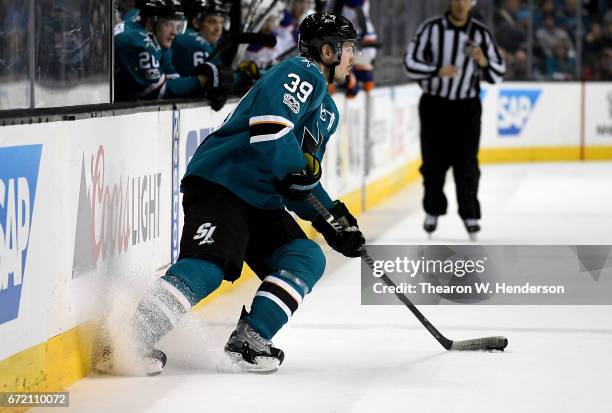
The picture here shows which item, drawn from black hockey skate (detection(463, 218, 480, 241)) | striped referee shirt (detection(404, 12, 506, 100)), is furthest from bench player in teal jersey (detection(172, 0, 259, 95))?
black hockey skate (detection(463, 218, 480, 241))

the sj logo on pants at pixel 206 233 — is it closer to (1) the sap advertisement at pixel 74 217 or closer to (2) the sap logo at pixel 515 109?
(1) the sap advertisement at pixel 74 217

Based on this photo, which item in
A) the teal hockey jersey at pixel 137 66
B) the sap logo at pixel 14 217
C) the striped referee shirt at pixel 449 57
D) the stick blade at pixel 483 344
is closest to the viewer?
the sap logo at pixel 14 217

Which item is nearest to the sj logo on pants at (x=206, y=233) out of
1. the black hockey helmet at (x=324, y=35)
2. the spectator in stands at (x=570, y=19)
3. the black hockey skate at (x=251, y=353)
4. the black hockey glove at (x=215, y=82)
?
the black hockey skate at (x=251, y=353)

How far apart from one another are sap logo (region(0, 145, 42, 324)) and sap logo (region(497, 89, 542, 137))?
1134 cm

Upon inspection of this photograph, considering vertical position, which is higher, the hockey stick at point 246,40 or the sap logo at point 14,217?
the hockey stick at point 246,40

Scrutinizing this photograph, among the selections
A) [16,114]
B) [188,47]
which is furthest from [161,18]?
[16,114]

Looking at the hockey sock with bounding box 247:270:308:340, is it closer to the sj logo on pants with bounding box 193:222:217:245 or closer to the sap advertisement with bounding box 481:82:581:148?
the sj logo on pants with bounding box 193:222:217:245

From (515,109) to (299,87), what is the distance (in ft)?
35.8

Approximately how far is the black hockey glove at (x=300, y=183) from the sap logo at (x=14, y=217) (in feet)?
2.63

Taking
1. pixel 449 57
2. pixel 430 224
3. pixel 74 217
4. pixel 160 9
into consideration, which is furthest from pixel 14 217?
pixel 449 57

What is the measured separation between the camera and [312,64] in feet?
14.6

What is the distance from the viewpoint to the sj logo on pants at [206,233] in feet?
14.3

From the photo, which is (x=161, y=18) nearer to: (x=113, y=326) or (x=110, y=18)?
(x=110, y=18)

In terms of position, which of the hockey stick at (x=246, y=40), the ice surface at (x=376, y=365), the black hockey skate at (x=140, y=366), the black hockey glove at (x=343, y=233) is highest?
the hockey stick at (x=246, y=40)
